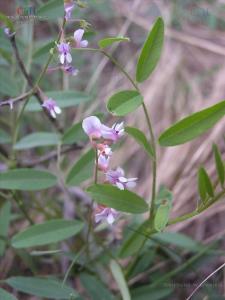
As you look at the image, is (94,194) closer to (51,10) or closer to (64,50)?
(64,50)

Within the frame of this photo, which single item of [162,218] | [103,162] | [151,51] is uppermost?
[151,51]

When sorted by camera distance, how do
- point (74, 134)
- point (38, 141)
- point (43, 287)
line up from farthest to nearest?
point (38, 141) < point (74, 134) < point (43, 287)

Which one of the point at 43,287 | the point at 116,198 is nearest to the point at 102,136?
the point at 116,198

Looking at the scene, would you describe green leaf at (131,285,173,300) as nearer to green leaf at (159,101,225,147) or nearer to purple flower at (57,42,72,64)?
green leaf at (159,101,225,147)

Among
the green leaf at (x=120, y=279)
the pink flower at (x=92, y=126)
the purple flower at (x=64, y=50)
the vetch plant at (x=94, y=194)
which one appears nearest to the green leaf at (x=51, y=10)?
the vetch plant at (x=94, y=194)

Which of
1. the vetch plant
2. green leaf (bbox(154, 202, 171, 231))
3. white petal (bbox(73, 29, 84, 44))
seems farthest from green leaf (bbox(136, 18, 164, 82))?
green leaf (bbox(154, 202, 171, 231))

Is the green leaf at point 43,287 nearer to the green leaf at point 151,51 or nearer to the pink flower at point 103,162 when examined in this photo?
the pink flower at point 103,162

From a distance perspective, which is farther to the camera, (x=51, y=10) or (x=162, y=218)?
(x=51, y=10)
